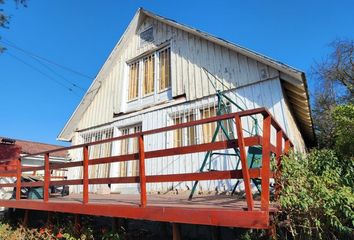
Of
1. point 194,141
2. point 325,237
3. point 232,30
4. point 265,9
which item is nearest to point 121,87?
point 194,141

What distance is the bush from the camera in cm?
313

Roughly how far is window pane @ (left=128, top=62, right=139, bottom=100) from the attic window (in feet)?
2.86

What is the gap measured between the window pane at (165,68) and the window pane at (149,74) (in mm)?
427

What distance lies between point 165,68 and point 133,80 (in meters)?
1.66

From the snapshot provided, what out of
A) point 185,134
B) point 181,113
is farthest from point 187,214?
point 181,113

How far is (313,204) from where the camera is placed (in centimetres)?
321

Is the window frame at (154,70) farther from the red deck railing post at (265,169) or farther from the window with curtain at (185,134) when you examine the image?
the red deck railing post at (265,169)

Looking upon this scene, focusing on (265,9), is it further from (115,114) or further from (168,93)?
(115,114)

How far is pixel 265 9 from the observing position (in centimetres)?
1159

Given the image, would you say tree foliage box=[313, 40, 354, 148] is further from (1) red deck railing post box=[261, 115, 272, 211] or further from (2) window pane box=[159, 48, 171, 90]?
(1) red deck railing post box=[261, 115, 272, 211]

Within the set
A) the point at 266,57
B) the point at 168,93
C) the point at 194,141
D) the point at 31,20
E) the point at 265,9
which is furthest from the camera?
the point at 31,20

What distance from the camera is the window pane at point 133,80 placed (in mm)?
10463

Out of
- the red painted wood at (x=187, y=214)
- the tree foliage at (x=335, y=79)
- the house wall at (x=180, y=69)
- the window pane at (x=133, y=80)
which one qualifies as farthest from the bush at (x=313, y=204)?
the tree foliage at (x=335, y=79)

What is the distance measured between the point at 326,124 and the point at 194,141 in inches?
452
